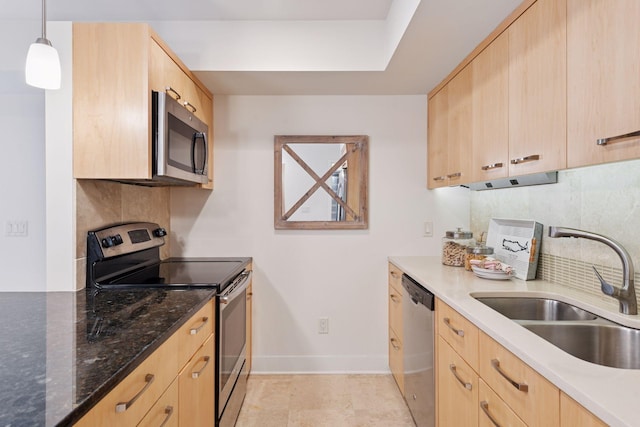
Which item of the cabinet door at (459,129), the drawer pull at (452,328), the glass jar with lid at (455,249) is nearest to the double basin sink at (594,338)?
the drawer pull at (452,328)

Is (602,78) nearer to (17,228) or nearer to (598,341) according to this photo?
(598,341)

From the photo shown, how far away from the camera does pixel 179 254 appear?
8.87ft

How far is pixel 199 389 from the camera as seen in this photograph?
1496mm

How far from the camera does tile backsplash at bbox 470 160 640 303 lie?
4.37 ft

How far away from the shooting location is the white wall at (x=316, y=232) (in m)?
2.70

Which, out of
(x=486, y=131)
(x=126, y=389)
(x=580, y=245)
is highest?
(x=486, y=131)

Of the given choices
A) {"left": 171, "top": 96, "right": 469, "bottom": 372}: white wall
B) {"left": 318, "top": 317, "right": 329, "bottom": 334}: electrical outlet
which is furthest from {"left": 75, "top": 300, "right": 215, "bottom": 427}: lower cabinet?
{"left": 318, "top": 317, "right": 329, "bottom": 334}: electrical outlet

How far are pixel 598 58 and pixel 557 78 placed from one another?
0.19 meters

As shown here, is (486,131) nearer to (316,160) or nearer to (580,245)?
(580,245)

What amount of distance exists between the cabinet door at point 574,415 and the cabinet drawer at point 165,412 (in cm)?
111

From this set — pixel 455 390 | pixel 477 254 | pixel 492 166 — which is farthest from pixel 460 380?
pixel 492 166

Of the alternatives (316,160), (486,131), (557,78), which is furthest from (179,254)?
(557,78)

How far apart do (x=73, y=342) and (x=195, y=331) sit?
0.49m

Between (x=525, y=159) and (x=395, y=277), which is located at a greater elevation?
(x=525, y=159)
